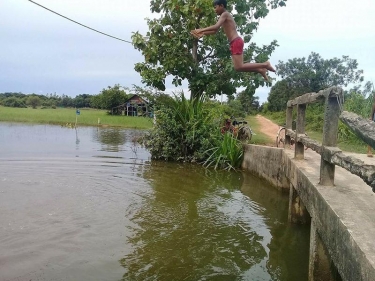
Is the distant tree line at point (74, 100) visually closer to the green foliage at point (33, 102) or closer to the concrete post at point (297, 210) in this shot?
the green foliage at point (33, 102)

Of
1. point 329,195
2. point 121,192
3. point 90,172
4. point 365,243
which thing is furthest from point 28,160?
point 365,243

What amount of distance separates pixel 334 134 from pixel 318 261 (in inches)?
52.6

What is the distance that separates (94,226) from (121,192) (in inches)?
92.2

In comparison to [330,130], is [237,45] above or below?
above

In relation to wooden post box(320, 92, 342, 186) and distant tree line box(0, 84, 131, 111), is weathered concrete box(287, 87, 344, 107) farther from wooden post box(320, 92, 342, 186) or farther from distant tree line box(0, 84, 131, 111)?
distant tree line box(0, 84, 131, 111)

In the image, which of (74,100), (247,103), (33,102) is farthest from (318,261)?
(74,100)

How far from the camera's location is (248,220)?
6590mm

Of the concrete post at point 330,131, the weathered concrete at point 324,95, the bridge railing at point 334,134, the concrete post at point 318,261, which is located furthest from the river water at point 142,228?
the weathered concrete at point 324,95

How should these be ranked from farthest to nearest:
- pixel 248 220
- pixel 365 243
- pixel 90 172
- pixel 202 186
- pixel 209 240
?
pixel 90 172, pixel 202 186, pixel 248 220, pixel 209 240, pixel 365 243

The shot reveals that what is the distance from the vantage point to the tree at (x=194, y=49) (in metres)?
12.6

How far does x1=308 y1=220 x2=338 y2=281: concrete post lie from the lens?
3.87 m

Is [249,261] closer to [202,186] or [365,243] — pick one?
[365,243]

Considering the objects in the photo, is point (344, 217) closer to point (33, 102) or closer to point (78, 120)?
point (78, 120)

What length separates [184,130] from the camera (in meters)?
12.5
